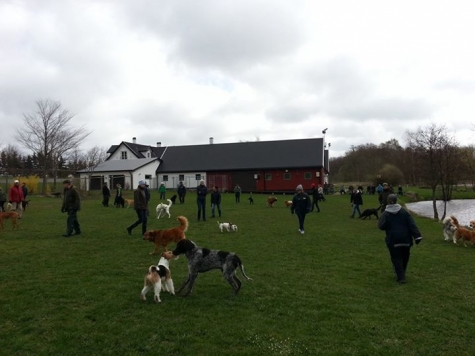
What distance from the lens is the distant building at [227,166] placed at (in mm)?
43062

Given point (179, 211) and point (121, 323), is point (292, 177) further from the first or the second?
point (121, 323)

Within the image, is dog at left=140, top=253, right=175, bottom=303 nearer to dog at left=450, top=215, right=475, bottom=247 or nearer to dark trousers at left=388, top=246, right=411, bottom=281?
dark trousers at left=388, top=246, right=411, bottom=281

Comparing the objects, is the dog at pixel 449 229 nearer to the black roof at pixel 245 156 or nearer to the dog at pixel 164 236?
the dog at pixel 164 236

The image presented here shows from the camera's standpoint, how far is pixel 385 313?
5.87m

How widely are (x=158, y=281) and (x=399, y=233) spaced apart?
5002 mm

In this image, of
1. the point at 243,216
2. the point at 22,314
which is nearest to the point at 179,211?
the point at 243,216

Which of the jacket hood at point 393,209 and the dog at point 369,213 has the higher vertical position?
the jacket hood at point 393,209

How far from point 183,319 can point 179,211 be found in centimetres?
1579

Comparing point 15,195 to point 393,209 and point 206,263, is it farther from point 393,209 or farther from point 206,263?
point 393,209

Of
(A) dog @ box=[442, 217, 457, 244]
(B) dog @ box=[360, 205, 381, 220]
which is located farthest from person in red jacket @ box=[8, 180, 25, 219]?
(A) dog @ box=[442, 217, 457, 244]

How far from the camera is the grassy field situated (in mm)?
4719

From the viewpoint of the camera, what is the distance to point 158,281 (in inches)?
241

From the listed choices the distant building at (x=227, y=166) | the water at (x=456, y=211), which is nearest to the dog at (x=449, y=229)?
the water at (x=456, y=211)

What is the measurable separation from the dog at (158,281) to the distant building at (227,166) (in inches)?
1413
